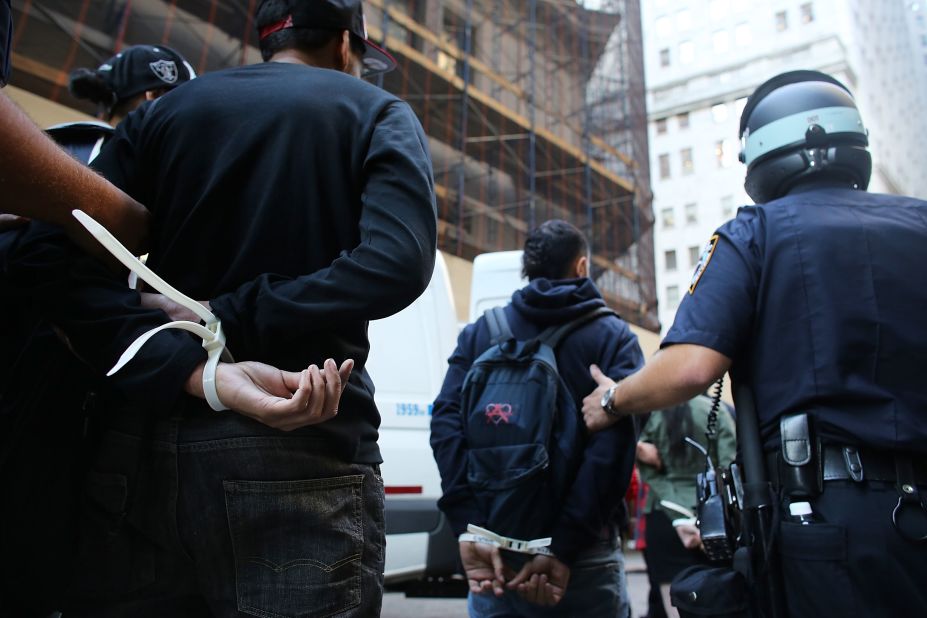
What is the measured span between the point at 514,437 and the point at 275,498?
110 centimetres

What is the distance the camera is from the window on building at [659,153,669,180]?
50844mm

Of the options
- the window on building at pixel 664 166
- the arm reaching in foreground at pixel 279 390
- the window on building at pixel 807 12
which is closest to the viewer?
the arm reaching in foreground at pixel 279 390

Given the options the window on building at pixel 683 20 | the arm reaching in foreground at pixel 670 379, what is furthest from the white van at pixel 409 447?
the window on building at pixel 683 20

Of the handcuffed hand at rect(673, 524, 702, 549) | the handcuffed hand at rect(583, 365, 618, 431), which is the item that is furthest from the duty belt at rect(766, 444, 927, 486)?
the handcuffed hand at rect(673, 524, 702, 549)

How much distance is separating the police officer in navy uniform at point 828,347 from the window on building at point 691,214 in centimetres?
4847

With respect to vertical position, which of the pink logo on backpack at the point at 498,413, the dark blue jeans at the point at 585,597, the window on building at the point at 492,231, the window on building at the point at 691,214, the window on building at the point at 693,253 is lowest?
the dark blue jeans at the point at 585,597

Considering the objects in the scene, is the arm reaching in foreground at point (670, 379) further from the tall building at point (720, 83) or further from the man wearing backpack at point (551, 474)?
the tall building at point (720, 83)

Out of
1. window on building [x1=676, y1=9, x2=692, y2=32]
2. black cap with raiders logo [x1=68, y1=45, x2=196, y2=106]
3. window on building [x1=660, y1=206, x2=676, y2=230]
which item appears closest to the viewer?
black cap with raiders logo [x1=68, y1=45, x2=196, y2=106]

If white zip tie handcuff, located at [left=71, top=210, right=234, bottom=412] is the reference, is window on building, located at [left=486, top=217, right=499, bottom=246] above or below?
above

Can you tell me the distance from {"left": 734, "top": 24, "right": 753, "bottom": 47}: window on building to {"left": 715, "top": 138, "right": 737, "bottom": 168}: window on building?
717 centimetres

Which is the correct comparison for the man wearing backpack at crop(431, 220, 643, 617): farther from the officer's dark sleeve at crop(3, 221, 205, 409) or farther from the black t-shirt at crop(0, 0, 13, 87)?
the black t-shirt at crop(0, 0, 13, 87)

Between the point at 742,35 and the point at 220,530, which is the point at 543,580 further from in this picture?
the point at 742,35

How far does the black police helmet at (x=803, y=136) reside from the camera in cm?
205

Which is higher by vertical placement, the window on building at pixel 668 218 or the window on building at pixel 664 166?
the window on building at pixel 664 166
